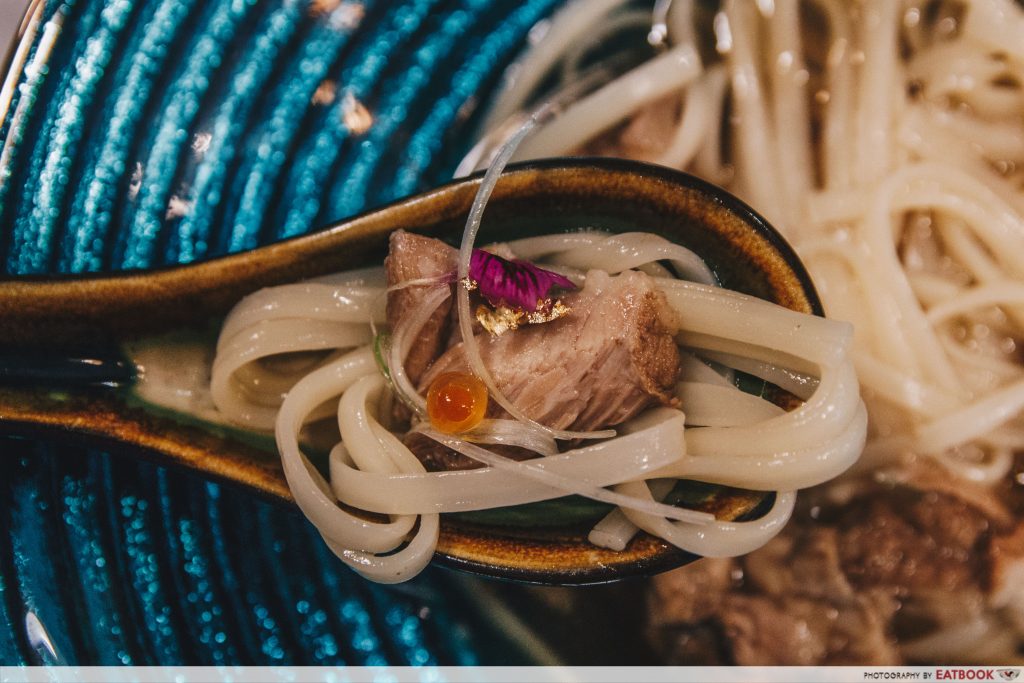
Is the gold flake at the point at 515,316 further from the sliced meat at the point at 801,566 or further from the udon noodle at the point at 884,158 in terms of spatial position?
the sliced meat at the point at 801,566

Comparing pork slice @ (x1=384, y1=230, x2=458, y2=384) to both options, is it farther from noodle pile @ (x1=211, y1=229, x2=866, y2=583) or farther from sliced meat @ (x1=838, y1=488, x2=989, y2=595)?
sliced meat @ (x1=838, y1=488, x2=989, y2=595)

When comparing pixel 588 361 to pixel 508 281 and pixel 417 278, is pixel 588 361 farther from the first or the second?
pixel 417 278

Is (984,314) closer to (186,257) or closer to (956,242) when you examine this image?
(956,242)

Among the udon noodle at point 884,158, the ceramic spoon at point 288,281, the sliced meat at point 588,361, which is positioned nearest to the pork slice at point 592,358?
the sliced meat at point 588,361

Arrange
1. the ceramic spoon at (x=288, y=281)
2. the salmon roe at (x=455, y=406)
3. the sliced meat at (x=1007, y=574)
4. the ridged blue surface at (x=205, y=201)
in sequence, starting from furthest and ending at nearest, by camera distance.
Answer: the ridged blue surface at (x=205, y=201) < the sliced meat at (x=1007, y=574) < the ceramic spoon at (x=288, y=281) < the salmon roe at (x=455, y=406)

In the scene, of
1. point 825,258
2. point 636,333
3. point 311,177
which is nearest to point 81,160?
point 311,177

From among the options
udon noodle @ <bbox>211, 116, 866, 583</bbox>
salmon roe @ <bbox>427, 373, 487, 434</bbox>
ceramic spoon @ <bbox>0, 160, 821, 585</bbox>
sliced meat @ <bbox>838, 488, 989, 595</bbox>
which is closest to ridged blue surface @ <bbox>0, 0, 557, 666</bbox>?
ceramic spoon @ <bbox>0, 160, 821, 585</bbox>
